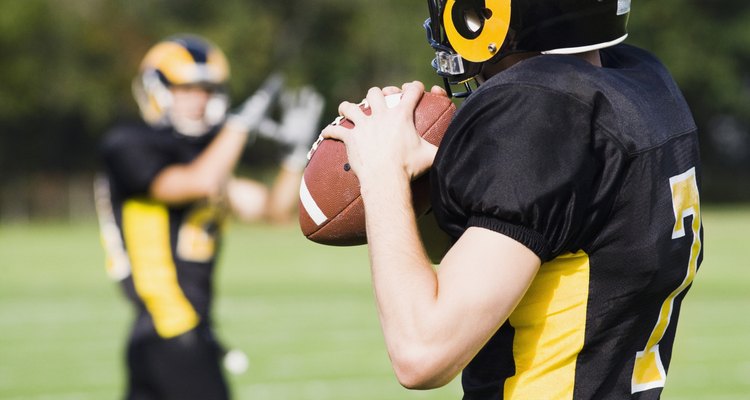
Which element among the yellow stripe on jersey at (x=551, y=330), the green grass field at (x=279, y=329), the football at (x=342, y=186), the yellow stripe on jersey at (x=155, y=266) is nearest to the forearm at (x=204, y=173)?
the yellow stripe on jersey at (x=155, y=266)

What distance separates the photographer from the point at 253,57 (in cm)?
3969

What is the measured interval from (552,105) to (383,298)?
0.39 meters

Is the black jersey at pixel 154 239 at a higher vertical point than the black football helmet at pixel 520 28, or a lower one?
lower

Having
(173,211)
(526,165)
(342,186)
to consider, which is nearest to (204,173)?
(173,211)

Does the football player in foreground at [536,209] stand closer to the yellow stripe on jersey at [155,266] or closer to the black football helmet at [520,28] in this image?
the black football helmet at [520,28]

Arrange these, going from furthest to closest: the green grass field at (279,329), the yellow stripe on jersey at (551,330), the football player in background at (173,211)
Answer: the green grass field at (279,329)
the football player in background at (173,211)
the yellow stripe on jersey at (551,330)

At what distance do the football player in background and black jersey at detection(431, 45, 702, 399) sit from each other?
9.06 ft

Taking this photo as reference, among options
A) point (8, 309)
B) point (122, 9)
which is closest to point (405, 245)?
point (8, 309)

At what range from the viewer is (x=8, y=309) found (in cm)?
1290

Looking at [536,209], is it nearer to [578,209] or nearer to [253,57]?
[578,209]

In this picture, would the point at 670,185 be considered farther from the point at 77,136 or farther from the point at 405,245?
the point at 77,136

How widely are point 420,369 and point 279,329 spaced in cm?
935

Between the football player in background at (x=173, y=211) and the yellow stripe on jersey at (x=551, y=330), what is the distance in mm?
2807

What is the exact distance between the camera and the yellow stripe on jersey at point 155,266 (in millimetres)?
4746
